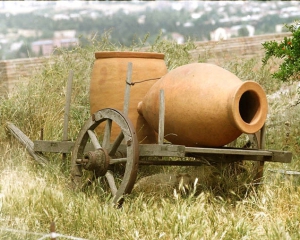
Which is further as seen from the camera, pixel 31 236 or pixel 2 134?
pixel 2 134

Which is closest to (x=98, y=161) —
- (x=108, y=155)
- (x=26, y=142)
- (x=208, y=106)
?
(x=108, y=155)

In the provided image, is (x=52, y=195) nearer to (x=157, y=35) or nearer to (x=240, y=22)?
(x=157, y=35)

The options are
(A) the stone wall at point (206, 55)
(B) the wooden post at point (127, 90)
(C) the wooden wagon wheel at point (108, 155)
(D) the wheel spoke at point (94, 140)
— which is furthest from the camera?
(A) the stone wall at point (206, 55)

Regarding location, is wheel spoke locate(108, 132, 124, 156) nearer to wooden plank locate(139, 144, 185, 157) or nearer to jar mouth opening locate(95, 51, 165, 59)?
wooden plank locate(139, 144, 185, 157)

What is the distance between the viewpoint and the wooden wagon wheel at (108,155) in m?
5.12

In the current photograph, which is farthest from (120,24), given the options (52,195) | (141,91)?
(52,195)

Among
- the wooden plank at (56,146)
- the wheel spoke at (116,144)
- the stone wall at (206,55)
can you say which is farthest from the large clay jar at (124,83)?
the stone wall at (206,55)

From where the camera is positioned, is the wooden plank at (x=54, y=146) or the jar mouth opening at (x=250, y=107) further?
the wooden plank at (x=54, y=146)

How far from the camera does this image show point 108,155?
5.40 metres

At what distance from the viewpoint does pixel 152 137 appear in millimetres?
5988

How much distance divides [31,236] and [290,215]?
1.85 meters

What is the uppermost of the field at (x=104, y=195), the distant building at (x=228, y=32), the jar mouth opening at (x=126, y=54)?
the distant building at (x=228, y=32)

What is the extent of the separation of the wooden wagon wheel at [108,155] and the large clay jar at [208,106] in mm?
362

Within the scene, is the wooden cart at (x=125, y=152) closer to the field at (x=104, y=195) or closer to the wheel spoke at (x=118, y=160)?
the wheel spoke at (x=118, y=160)
